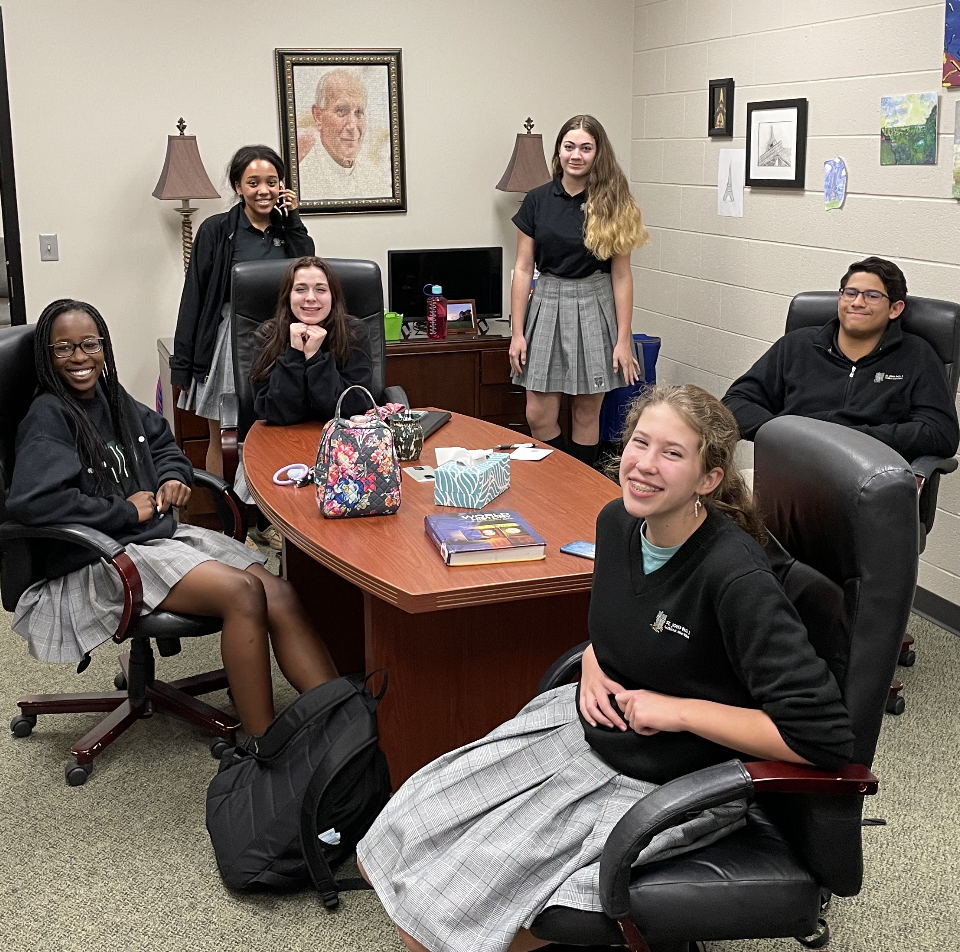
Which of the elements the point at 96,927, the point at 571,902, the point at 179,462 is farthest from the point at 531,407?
the point at 571,902

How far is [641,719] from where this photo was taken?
1719mm

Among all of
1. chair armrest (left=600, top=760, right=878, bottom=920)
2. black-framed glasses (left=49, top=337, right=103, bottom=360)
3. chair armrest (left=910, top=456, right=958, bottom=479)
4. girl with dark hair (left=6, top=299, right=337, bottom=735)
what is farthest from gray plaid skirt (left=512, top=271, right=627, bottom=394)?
chair armrest (left=600, top=760, right=878, bottom=920)

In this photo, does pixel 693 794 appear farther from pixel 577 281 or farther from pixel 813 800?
pixel 577 281

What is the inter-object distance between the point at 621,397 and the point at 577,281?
2.49ft

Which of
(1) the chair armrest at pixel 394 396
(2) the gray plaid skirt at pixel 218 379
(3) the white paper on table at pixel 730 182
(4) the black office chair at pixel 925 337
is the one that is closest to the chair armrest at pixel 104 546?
(1) the chair armrest at pixel 394 396

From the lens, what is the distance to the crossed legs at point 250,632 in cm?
271

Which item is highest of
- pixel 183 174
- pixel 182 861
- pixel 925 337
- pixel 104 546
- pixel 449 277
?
pixel 183 174

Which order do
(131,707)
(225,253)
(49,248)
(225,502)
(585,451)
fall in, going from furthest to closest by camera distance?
(49,248) → (585,451) → (225,253) → (225,502) → (131,707)

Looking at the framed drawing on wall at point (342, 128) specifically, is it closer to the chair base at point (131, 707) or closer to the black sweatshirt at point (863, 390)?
the black sweatshirt at point (863, 390)

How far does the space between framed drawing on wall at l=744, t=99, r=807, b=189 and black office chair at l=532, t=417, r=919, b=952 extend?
284cm

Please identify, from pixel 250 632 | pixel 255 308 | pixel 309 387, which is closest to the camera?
pixel 250 632

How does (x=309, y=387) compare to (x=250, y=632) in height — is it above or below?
above

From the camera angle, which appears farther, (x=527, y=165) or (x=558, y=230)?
(x=527, y=165)

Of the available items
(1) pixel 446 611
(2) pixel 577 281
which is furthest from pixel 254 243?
(1) pixel 446 611
